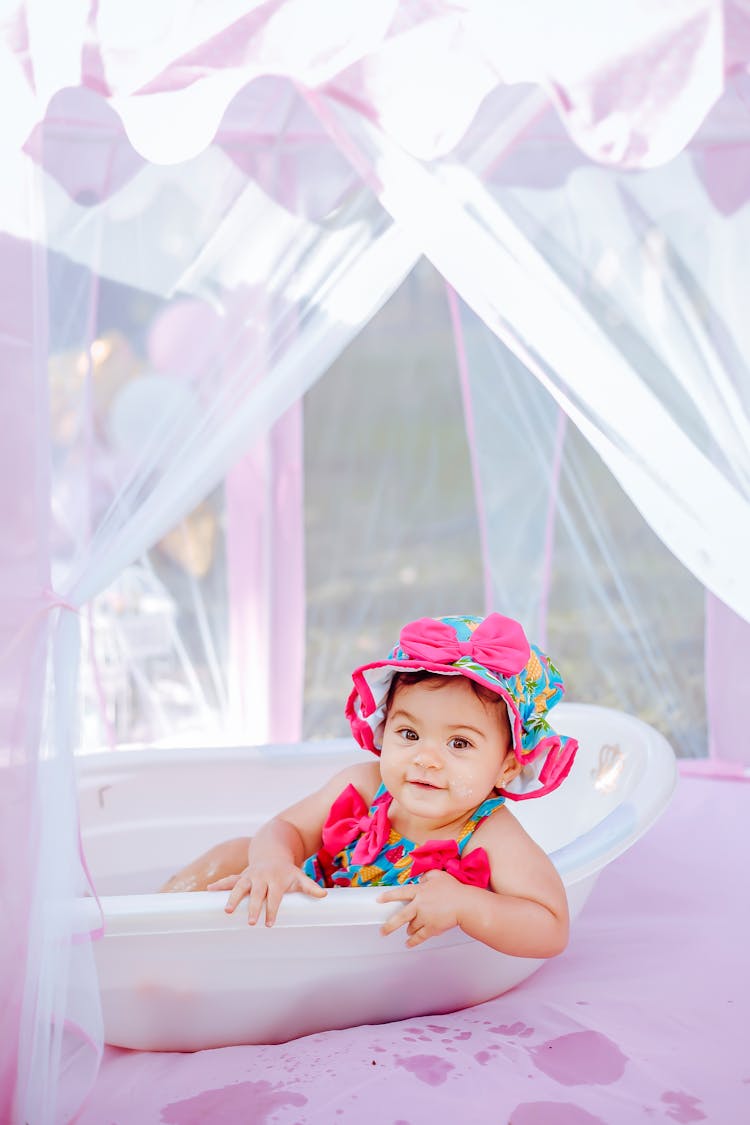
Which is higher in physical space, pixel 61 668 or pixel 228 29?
pixel 228 29

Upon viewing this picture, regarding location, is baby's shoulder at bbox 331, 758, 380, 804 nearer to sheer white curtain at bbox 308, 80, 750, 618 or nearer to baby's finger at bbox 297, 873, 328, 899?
baby's finger at bbox 297, 873, 328, 899

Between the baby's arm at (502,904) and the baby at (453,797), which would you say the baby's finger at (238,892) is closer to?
the baby at (453,797)

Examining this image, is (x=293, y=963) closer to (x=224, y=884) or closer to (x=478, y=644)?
(x=224, y=884)

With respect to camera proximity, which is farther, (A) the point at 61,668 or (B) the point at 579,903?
(B) the point at 579,903

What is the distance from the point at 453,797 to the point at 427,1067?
0.42 meters

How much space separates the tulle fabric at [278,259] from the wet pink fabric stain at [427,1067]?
0.49m

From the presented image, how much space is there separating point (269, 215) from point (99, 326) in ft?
3.53

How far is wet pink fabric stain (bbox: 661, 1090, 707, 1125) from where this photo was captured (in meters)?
1.90

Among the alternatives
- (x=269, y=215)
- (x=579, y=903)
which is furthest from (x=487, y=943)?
(x=269, y=215)

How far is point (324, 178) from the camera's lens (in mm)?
2527

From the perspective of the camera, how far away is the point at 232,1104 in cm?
190

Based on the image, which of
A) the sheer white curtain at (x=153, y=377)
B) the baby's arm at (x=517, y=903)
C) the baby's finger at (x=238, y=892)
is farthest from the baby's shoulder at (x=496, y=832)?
the sheer white curtain at (x=153, y=377)

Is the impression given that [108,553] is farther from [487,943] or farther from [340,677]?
[340,677]

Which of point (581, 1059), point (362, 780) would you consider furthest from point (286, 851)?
point (581, 1059)
